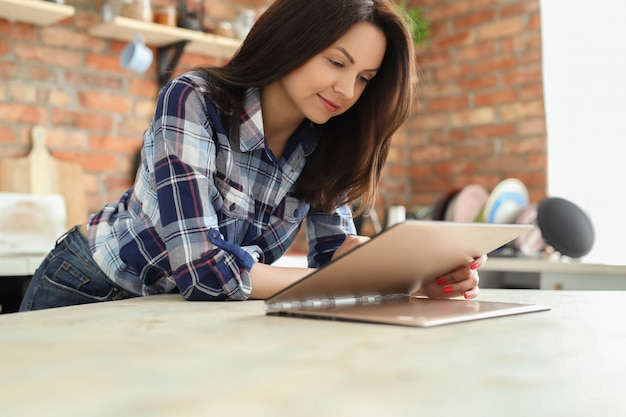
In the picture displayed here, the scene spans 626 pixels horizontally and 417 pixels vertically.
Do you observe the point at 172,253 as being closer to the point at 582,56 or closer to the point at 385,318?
the point at 385,318

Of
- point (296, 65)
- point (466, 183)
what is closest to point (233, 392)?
point (296, 65)

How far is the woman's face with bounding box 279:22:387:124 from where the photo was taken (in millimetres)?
1286

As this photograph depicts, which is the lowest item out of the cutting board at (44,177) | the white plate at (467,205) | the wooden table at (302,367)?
the white plate at (467,205)

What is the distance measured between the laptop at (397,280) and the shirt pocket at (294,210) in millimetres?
382

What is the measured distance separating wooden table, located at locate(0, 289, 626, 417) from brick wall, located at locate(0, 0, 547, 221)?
75.7 inches

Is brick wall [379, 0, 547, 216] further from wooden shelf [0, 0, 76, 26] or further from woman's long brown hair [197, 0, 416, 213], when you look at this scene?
woman's long brown hair [197, 0, 416, 213]

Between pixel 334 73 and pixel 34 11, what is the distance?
1616 millimetres

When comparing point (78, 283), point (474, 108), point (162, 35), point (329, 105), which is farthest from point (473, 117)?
point (78, 283)

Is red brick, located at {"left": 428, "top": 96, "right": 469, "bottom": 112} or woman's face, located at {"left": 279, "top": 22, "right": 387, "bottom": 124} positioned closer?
woman's face, located at {"left": 279, "top": 22, "right": 387, "bottom": 124}

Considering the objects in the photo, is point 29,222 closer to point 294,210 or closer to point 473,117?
point 294,210

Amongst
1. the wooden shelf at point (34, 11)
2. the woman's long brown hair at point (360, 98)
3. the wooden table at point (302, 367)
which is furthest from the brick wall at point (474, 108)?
the wooden table at point (302, 367)

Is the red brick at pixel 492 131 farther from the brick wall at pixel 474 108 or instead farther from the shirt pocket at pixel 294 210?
the shirt pocket at pixel 294 210

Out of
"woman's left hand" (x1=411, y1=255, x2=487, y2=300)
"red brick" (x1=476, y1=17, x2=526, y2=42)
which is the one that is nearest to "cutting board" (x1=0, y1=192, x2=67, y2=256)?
"woman's left hand" (x1=411, y1=255, x2=487, y2=300)

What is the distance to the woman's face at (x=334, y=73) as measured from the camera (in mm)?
1286
